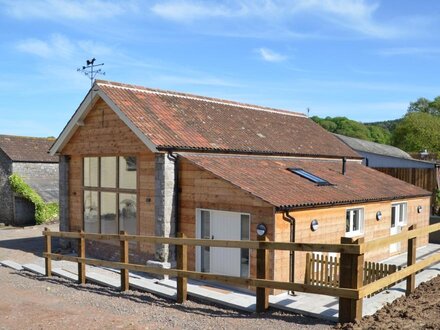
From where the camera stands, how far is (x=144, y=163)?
14.4 meters

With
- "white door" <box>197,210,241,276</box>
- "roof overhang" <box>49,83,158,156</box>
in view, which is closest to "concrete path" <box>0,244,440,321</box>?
"white door" <box>197,210,241,276</box>

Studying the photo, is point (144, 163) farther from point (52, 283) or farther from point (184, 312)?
point (184, 312)

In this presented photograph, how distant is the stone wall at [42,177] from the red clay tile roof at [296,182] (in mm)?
18066

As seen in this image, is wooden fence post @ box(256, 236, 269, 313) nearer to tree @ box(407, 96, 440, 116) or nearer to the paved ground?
the paved ground

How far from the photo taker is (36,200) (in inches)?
1115

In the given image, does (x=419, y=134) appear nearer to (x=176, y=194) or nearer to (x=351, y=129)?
(x=351, y=129)

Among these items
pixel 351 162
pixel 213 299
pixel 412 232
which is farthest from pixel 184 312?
pixel 351 162

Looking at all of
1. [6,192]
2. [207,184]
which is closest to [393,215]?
[207,184]

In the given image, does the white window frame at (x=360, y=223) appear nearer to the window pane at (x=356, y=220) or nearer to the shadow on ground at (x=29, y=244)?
the window pane at (x=356, y=220)

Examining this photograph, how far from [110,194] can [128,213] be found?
3.98ft

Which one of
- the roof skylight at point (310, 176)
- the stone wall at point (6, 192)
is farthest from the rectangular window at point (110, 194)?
the stone wall at point (6, 192)

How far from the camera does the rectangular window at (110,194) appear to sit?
1498 cm

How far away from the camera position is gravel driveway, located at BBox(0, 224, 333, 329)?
7680mm

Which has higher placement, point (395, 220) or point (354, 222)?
point (354, 222)
